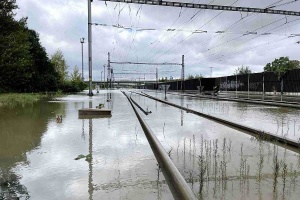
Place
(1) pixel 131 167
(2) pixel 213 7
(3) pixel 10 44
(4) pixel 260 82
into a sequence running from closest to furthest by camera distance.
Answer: (1) pixel 131 167
(2) pixel 213 7
(3) pixel 10 44
(4) pixel 260 82

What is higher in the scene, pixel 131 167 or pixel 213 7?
pixel 213 7

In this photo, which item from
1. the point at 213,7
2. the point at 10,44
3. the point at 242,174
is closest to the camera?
the point at 242,174

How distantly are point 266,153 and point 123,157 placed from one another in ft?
10.8

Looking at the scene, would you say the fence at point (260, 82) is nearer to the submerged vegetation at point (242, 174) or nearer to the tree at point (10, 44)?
the submerged vegetation at point (242, 174)

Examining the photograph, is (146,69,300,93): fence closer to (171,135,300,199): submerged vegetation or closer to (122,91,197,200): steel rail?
(171,135,300,199): submerged vegetation

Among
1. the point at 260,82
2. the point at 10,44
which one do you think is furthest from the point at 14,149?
the point at 260,82

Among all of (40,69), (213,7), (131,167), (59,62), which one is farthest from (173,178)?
(59,62)

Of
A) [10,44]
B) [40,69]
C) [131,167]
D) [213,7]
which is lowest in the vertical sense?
[131,167]

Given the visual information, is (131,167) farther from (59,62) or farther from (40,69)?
(59,62)

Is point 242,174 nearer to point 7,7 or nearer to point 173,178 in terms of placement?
point 173,178

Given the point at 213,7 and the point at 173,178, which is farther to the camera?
the point at 213,7

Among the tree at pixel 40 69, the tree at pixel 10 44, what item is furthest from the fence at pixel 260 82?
the tree at pixel 40 69

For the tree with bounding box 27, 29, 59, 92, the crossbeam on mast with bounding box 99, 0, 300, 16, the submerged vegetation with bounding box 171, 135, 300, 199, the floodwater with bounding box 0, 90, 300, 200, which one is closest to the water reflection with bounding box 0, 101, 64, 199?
the floodwater with bounding box 0, 90, 300, 200

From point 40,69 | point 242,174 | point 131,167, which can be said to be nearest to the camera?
point 242,174
